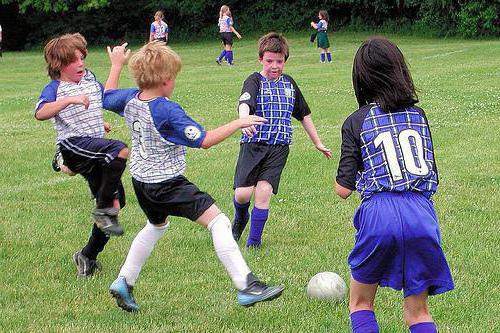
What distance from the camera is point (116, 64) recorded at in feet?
18.6

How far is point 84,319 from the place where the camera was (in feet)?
17.2

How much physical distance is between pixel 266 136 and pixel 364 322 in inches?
117

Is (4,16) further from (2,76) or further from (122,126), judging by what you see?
(122,126)

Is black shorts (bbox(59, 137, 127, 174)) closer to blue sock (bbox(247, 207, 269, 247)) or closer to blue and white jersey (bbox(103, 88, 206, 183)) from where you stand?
blue and white jersey (bbox(103, 88, 206, 183))

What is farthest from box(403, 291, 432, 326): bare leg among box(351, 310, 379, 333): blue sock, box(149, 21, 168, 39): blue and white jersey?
box(149, 21, 168, 39): blue and white jersey

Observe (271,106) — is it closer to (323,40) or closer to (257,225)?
(257,225)

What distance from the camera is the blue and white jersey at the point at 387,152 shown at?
4.00m

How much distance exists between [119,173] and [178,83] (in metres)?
15.6

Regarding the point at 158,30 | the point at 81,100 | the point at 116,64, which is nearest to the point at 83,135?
the point at 81,100

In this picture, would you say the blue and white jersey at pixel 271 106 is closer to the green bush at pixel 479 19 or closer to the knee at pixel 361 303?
the knee at pixel 361 303

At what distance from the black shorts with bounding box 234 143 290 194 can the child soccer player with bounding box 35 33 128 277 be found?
113 centimetres

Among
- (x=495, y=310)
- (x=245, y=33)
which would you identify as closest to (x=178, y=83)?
(x=495, y=310)

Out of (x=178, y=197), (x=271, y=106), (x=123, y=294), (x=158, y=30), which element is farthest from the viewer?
(x=158, y=30)

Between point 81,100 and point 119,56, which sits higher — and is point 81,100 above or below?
below
